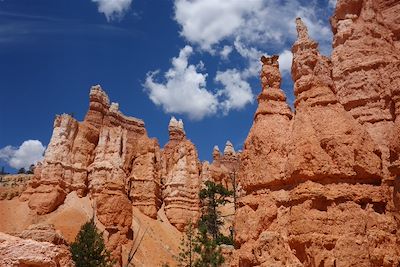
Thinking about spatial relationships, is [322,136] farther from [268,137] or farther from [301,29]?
[301,29]

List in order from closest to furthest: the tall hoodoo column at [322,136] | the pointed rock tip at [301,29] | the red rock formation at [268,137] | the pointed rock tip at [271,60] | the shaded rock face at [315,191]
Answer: the shaded rock face at [315,191] < the tall hoodoo column at [322,136] < the red rock formation at [268,137] < the pointed rock tip at [301,29] < the pointed rock tip at [271,60]

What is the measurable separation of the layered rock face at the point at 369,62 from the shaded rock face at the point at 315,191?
28.9 inches

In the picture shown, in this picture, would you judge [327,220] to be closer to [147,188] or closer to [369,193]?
[369,193]

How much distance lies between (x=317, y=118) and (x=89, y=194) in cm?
3499

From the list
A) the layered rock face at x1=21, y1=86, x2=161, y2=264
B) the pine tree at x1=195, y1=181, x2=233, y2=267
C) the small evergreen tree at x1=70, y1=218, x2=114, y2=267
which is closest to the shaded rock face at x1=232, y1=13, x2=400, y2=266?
the small evergreen tree at x1=70, y1=218, x2=114, y2=267

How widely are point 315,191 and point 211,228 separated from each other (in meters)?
35.2

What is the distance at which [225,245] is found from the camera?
40562mm

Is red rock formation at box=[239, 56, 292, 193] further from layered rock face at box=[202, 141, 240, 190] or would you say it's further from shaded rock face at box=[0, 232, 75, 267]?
layered rock face at box=[202, 141, 240, 190]

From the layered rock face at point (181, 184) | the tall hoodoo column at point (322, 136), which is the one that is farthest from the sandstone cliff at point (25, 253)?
the layered rock face at point (181, 184)

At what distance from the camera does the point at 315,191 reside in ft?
51.8

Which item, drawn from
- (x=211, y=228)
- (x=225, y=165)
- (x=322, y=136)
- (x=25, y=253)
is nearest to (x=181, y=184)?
(x=211, y=228)

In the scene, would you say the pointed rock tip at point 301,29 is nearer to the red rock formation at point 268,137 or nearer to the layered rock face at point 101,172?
the red rock formation at point 268,137

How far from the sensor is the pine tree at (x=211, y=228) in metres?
33.2

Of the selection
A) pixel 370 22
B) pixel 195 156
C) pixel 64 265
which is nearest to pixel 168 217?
pixel 195 156
